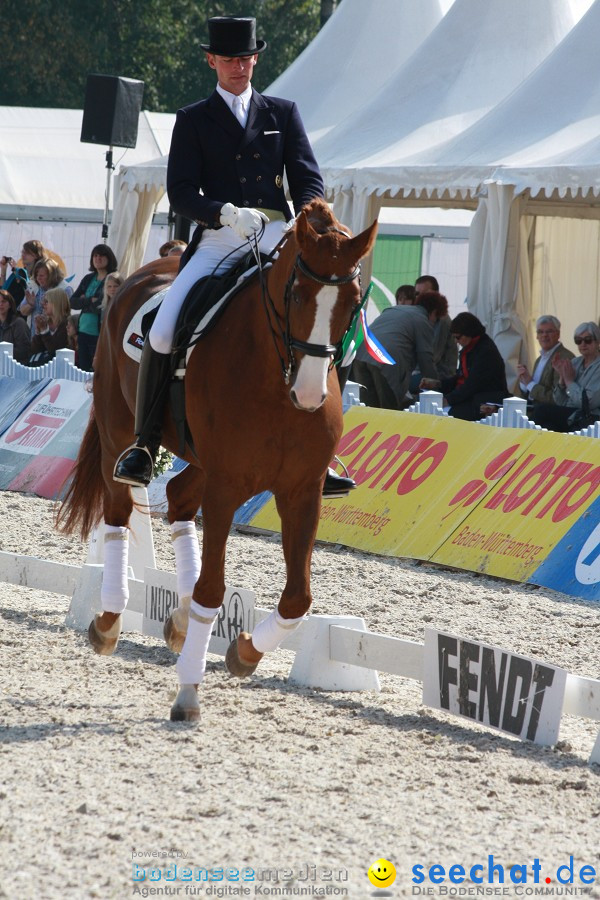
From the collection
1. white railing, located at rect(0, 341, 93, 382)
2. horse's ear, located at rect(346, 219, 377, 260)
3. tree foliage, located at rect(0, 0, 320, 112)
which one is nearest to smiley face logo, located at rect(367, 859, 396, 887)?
horse's ear, located at rect(346, 219, 377, 260)

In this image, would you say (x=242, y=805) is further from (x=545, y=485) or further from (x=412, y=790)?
(x=545, y=485)

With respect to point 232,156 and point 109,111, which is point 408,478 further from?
point 109,111

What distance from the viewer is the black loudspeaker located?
17.8 m

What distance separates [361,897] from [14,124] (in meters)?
23.5

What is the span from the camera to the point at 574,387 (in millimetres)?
11867

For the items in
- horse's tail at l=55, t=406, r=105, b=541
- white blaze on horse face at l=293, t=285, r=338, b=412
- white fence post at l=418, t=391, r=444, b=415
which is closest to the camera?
white blaze on horse face at l=293, t=285, r=338, b=412

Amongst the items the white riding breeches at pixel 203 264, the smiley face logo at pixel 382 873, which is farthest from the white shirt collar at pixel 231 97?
the smiley face logo at pixel 382 873

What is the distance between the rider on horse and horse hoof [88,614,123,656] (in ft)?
2.61

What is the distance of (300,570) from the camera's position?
5.68 meters

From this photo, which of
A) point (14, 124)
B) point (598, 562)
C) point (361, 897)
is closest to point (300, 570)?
point (361, 897)

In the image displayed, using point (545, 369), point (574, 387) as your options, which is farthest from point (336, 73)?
point (574, 387)

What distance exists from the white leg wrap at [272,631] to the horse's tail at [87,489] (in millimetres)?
1748

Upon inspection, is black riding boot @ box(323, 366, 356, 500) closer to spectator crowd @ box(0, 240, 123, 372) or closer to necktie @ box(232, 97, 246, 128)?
necktie @ box(232, 97, 246, 128)

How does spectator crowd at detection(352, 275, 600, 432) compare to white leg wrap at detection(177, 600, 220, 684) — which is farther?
spectator crowd at detection(352, 275, 600, 432)
